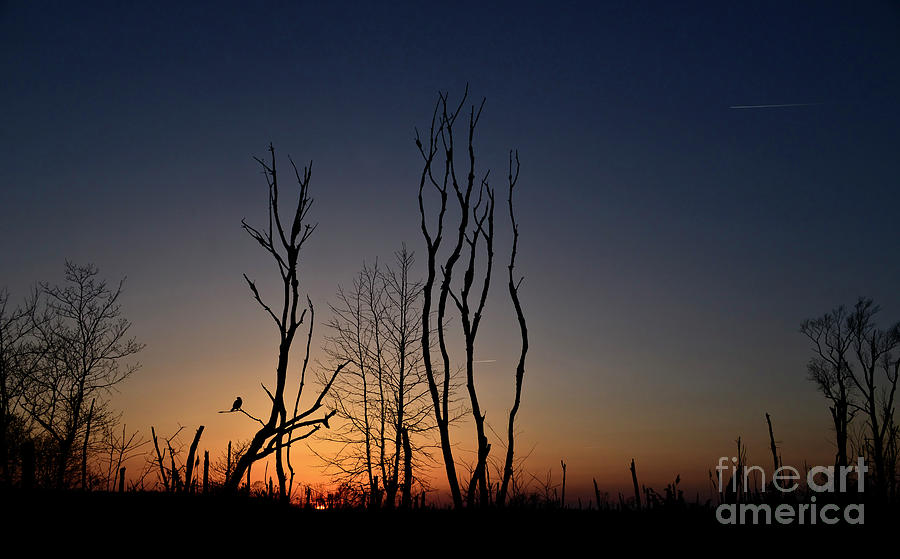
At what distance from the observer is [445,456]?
5293 mm

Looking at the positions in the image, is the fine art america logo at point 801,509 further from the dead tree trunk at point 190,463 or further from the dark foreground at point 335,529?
the dead tree trunk at point 190,463

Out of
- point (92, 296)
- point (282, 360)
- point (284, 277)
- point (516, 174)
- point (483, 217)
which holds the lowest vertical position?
point (282, 360)

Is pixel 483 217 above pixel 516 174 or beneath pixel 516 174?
beneath

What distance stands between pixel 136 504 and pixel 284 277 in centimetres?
288

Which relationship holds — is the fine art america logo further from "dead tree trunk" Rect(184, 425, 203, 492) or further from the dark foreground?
"dead tree trunk" Rect(184, 425, 203, 492)

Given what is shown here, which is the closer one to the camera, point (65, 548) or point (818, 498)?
point (65, 548)

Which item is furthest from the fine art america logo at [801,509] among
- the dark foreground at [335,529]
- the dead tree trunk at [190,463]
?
the dead tree trunk at [190,463]

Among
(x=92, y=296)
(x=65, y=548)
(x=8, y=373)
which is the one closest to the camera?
(x=65, y=548)

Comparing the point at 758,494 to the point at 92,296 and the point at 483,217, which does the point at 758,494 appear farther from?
the point at 92,296

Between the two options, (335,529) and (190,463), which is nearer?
(335,529)

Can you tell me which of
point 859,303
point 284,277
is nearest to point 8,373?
point 284,277

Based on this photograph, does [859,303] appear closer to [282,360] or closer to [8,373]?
[282,360]

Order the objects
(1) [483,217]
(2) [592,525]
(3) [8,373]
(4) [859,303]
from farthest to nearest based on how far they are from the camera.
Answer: (4) [859,303] → (3) [8,373] → (1) [483,217] → (2) [592,525]

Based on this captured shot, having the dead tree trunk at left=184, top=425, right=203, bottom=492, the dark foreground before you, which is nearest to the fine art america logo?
the dark foreground
